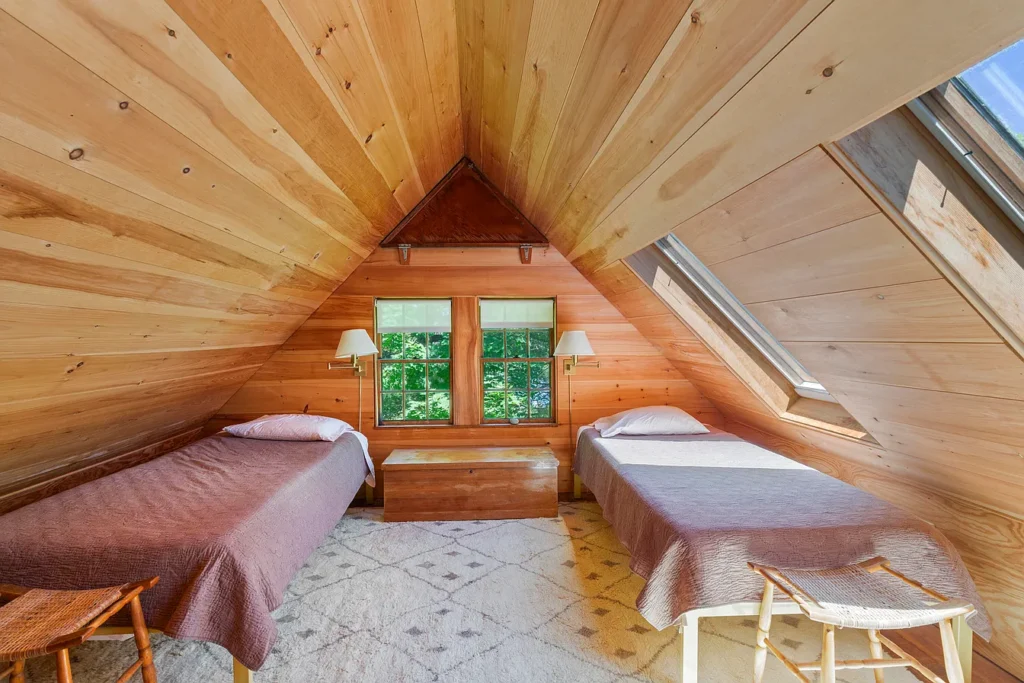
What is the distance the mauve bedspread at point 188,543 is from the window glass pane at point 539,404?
75.1 inches

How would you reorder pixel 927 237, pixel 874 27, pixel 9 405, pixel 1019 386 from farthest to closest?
pixel 9 405 < pixel 1019 386 < pixel 927 237 < pixel 874 27

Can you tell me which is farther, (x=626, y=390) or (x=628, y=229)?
(x=626, y=390)

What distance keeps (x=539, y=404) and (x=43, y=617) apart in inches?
125

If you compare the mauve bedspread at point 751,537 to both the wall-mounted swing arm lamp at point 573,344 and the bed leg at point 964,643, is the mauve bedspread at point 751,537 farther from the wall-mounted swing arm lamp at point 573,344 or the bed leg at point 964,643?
the wall-mounted swing arm lamp at point 573,344

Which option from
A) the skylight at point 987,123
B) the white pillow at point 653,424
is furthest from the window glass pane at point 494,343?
the skylight at point 987,123

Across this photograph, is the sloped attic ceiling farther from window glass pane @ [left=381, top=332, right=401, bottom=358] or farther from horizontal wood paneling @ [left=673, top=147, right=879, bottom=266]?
window glass pane @ [left=381, top=332, right=401, bottom=358]

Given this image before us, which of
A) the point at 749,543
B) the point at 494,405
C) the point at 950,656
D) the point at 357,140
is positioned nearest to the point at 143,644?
the point at 357,140

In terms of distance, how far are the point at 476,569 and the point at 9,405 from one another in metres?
2.15

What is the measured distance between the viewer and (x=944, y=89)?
104 centimetres

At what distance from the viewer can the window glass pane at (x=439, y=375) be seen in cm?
418

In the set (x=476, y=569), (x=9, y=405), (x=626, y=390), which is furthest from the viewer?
(x=626, y=390)

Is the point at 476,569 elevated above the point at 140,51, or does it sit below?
below

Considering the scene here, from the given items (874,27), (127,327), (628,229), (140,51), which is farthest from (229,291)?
(874,27)

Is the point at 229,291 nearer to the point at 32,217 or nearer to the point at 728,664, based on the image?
the point at 32,217
